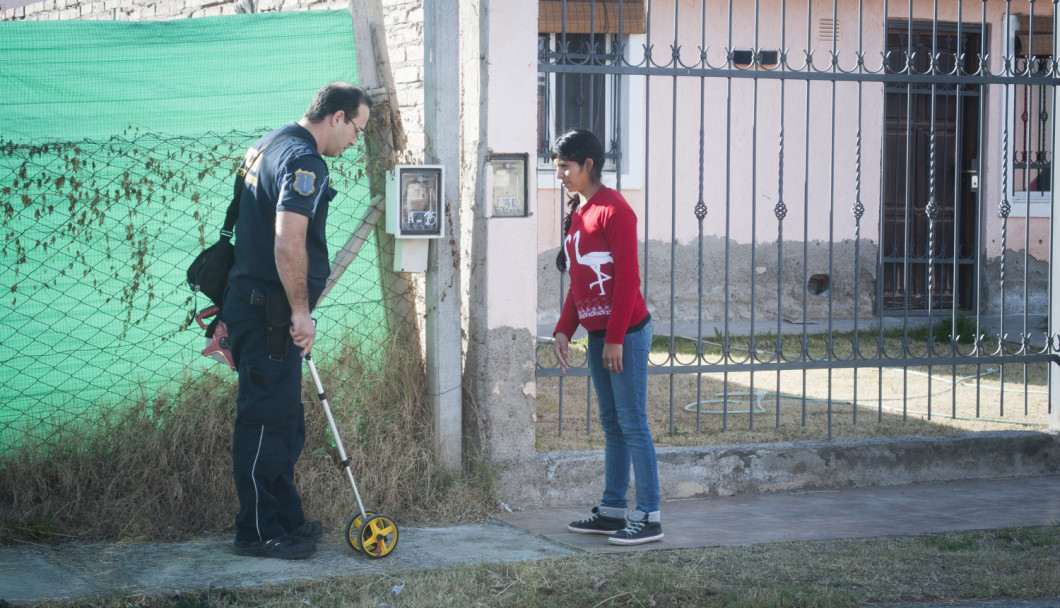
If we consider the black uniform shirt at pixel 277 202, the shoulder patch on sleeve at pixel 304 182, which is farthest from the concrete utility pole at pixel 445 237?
the shoulder patch on sleeve at pixel 304 182

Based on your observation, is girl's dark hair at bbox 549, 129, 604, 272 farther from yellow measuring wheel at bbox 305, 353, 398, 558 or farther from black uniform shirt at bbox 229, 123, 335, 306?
yellow measuring wheel at bbox 305, 353, 398, 558

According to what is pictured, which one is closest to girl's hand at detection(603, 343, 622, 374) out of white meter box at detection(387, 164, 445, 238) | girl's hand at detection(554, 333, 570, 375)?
girl's hand at detection(554, 333, 570, 375)

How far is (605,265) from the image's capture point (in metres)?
4.63

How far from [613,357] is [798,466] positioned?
1807mm

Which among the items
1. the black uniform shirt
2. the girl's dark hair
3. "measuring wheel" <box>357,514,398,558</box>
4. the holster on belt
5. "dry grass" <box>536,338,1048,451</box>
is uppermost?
the girl's dark hair

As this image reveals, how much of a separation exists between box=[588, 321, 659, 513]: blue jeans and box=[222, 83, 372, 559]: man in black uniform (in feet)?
4.26

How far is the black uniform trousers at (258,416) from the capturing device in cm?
428

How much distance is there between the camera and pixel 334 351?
5.29m

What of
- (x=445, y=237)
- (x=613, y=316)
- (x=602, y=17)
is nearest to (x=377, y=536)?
(x=613, y=316)

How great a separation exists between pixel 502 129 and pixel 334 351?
135 centimetres

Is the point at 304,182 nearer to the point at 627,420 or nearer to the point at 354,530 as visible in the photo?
the point at 354,530

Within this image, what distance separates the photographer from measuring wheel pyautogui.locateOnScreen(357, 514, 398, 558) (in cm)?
430

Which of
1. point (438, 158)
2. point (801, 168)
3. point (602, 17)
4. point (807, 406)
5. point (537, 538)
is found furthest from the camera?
point (801, 168)

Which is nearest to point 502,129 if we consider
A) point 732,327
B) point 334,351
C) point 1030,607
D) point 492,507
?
point 334,351
